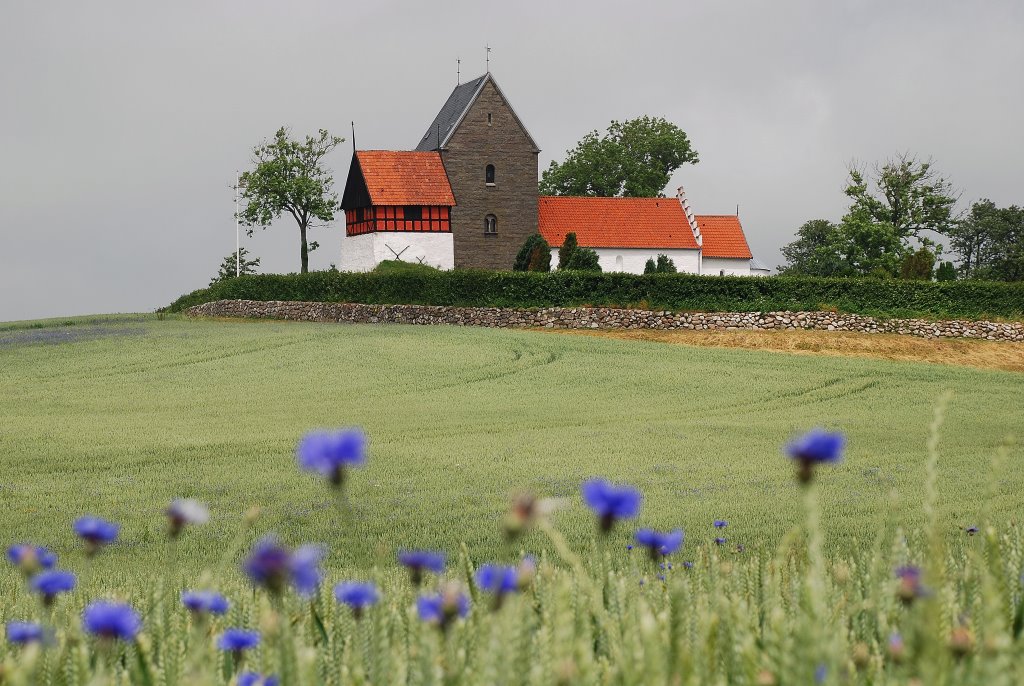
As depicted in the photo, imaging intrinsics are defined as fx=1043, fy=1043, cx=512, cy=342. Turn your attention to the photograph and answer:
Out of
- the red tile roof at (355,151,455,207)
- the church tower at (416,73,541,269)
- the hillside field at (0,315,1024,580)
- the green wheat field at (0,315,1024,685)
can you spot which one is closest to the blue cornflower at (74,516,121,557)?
the green wheat field at (0,315,1024,685)

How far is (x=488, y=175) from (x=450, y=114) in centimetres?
470

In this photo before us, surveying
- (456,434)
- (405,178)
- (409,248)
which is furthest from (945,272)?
(456,434)

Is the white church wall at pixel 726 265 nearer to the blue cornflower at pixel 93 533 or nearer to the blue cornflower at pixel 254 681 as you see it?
the blue cornflower at pixel 254 681

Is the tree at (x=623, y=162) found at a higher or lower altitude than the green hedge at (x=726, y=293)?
higher

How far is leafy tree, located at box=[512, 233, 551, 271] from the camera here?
45.2m

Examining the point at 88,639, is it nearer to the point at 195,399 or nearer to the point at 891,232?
the point at 195,399

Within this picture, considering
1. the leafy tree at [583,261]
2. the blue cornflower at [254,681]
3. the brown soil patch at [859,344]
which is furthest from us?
the leafy tree at [583,261]

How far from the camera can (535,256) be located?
45.6 m

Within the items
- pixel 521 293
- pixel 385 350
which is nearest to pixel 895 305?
pixel 521 293

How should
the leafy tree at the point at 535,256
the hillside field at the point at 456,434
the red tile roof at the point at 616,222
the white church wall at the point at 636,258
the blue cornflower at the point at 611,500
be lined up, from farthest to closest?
the red tile roof at the point at 616,222
the white church wall at the point at 636,258
the leafy tree at the point at 535,256
the hillside field at the point at 456,434
the blue cornflower at the point at 611,500

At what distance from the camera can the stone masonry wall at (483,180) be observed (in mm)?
55656

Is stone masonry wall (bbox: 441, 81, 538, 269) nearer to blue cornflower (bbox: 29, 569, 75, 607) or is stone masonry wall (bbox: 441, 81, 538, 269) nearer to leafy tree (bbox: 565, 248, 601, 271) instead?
leafy tree (bbox: 565, 248, 601, 271)

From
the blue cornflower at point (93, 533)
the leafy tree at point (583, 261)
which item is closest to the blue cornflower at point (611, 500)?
the blue cornflower at point (93, 533)

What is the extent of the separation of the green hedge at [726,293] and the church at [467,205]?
14.8 metres
